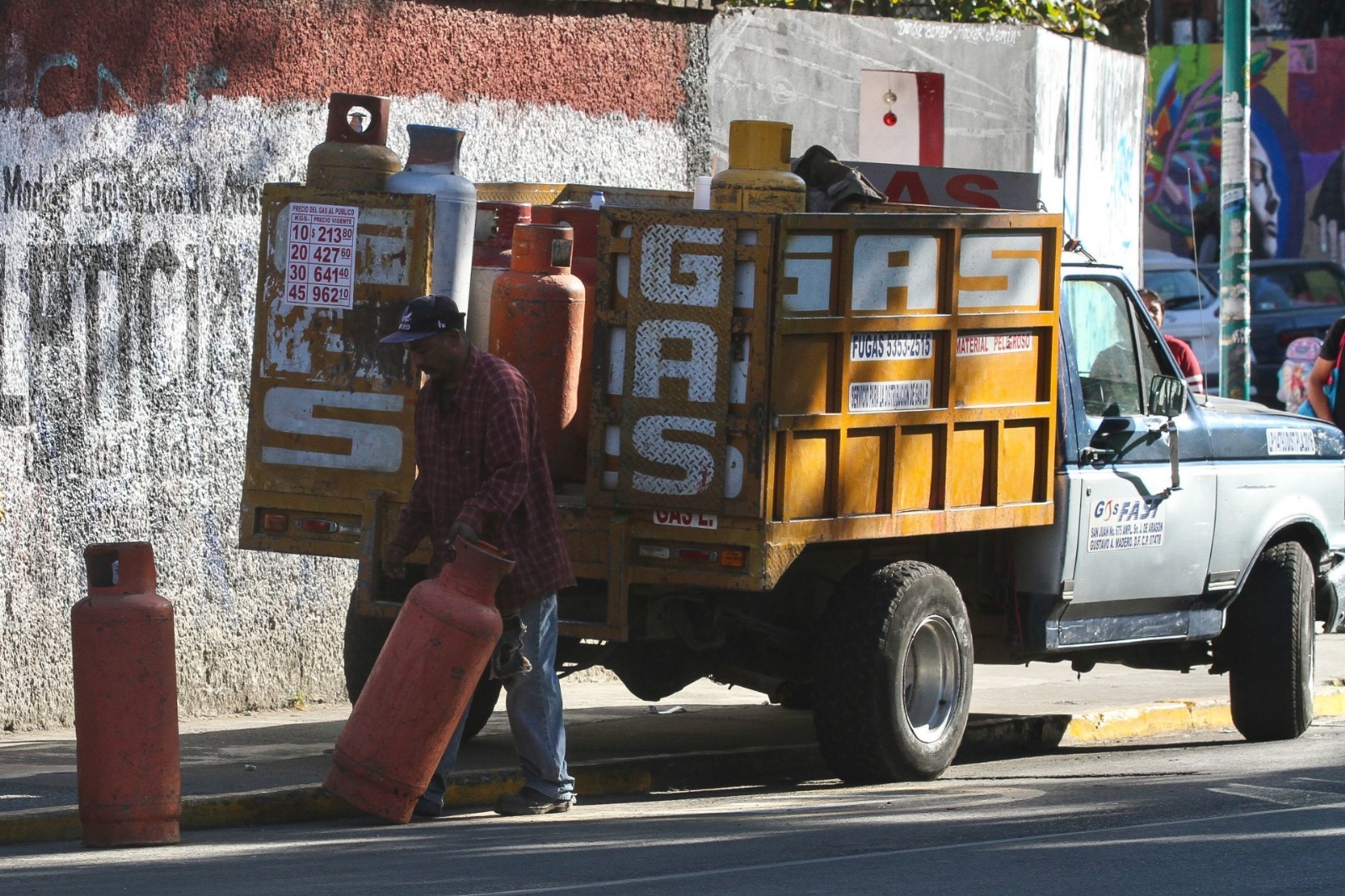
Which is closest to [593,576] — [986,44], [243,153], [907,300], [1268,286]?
[907,300]

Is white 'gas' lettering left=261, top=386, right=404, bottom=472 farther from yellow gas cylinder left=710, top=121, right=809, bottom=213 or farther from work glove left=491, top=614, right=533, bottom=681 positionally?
yellow gas cylinder left=710, top=121, right=809, bottom=213

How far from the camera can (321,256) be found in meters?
7.99

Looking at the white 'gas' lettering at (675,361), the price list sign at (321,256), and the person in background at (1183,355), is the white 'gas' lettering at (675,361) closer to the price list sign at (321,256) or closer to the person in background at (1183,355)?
the price list sign at (321,256)

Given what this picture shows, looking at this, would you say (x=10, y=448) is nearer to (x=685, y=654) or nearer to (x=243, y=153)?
(x=243, y=153)

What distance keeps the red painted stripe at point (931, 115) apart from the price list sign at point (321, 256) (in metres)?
5.59

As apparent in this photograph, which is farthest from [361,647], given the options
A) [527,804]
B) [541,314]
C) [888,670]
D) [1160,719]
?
[1160,719]

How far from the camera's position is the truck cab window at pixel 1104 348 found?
9.09 metres

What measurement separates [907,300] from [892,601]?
1.21 metres

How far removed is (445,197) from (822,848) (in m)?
2.98

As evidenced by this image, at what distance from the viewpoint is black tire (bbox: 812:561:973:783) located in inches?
314

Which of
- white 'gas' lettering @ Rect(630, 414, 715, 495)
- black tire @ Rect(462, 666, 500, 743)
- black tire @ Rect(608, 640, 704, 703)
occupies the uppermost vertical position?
white 'gas' lettering @ Rect(630, 414, 715, 495)

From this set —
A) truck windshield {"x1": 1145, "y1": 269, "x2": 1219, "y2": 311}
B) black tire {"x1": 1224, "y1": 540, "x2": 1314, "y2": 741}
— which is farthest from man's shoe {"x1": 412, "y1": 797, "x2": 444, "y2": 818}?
truck windshield {"x1": 1145, "y1": 269, "x2": 1219, "y2": 311}

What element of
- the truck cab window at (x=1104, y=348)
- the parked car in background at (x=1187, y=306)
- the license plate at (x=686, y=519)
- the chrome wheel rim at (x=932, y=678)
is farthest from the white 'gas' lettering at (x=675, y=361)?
the parked car in background at (x=1187, y=306)

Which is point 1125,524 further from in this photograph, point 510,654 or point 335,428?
point 335,428
